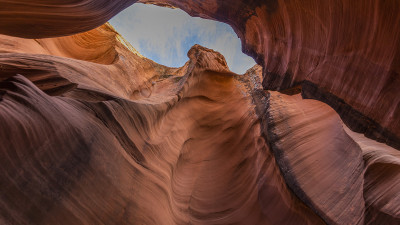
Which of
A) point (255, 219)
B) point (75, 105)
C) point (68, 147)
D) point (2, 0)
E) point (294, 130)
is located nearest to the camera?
point (68, 147)

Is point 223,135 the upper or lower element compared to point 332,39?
lower

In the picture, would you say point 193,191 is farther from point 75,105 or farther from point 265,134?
point 75,105

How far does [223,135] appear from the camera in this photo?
6.12 m

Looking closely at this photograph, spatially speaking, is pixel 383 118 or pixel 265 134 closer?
pixel 383 118

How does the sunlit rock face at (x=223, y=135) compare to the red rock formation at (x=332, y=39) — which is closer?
the sunlit rock face at (x=223, y=135)

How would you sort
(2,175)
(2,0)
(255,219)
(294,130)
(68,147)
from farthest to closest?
(294,130) → (255,219) → (2,0) → (68,147) → (2,175)

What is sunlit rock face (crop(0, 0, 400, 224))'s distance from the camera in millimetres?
2037

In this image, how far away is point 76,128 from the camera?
2.36 metres

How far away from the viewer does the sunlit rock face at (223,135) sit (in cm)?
204

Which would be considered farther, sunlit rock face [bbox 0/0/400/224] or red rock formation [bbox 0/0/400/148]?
red rock formation [bbox 0/0/400/148]

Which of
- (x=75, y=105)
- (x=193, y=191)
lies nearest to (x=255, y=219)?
(x=193, y=191)

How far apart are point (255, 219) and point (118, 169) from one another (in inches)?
122

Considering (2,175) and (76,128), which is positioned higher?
(76,128)

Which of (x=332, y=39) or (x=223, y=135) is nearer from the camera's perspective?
(x=332, y=39)
